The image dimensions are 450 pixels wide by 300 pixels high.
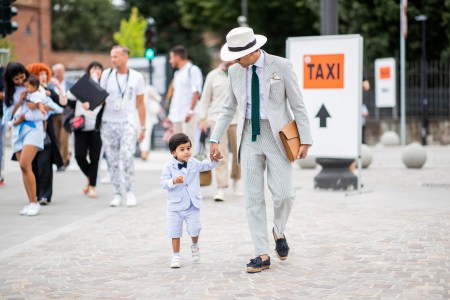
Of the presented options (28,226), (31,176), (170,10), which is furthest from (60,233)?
(170,10)

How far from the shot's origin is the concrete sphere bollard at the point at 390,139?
25.7 m

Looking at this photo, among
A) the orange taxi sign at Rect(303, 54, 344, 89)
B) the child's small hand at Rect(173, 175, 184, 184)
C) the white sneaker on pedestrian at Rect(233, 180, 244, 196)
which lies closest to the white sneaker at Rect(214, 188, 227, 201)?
the white sneaker on pedestrian at Rect(233, 180, 244, 196)

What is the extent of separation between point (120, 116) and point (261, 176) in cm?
431

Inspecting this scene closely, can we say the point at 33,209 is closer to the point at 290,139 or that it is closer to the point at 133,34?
the point at 290,139

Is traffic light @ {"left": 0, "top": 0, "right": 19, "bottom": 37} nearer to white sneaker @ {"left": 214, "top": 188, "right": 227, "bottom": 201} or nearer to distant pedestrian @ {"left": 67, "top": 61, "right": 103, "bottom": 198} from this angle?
distant pedestrian @ {"left": 67, "top": 61, "right": 103, "bottom": 198}

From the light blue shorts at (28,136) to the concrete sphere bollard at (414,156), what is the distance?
8.10 meters

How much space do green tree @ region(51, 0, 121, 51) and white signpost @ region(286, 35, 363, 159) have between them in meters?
64.5

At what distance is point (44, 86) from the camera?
454 inches

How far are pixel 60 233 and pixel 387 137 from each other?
59.4 ft

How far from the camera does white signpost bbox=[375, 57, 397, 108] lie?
25.2 metres

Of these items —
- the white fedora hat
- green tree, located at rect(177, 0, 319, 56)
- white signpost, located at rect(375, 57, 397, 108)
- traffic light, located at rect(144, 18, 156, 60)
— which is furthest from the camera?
green tree, located at rect(177, 0, 319, 56)

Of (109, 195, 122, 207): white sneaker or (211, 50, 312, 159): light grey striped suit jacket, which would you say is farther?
(109, 195, 122, 207): white sneaker

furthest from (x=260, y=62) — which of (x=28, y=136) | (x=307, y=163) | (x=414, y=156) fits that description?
(x=414, y=156)

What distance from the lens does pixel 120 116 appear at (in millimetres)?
10914
